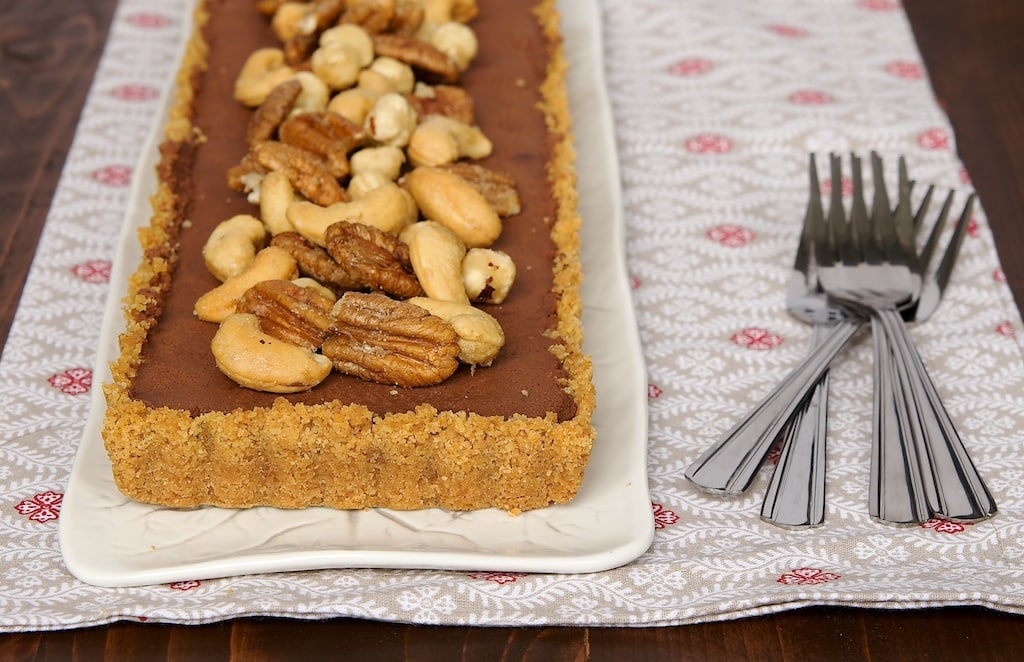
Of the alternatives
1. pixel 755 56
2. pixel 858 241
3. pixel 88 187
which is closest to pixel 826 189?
pixel 858 241

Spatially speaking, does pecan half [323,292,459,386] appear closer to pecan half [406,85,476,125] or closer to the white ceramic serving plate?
the white ceramic serving plate

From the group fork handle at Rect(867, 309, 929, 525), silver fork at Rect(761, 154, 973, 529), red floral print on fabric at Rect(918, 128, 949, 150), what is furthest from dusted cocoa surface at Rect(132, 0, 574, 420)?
red floral print on fabric at Rect(918, 128, 949, 150)

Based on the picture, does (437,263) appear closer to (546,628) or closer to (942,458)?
(546,628)

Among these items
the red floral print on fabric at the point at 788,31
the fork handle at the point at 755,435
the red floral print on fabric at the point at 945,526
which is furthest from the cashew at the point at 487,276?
the red floral print on fabric at the point at 788,31

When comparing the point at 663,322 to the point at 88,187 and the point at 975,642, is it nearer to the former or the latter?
the point at 975,642

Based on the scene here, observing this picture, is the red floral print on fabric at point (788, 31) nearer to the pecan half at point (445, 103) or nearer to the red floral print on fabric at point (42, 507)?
the pecan half at point (445, 103)

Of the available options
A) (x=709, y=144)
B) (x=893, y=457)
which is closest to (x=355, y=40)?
(x=709, y=144)
